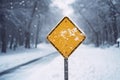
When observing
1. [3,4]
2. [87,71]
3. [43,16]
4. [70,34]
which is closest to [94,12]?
[43,16]

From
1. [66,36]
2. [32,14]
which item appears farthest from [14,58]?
[66,36]

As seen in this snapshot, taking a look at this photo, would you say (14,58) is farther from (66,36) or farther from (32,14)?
(66,36)

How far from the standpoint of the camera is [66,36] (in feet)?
20.8

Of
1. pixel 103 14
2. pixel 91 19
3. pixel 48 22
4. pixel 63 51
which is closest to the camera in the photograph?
pixel 63 51

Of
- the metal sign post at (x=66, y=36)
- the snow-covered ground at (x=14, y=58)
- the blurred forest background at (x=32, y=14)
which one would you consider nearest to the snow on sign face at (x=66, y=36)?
the metal sign post at (x=66, y=36)

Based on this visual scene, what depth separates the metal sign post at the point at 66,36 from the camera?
6.29m

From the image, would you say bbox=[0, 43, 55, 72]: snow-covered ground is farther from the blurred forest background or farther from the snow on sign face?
the snow on sign face

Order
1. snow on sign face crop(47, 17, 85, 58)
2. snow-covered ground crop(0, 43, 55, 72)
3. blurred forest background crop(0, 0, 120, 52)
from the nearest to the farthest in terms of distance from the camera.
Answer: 1. snow on sign face crop(47, 17, 85, 58)
2. snow-covered ground crop(0, 43, 55, 72)
3. blurred forest background crop(0, 0, 120, 52)

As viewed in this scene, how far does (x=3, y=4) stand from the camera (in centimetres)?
3819

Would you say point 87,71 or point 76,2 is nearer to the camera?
point 87,71

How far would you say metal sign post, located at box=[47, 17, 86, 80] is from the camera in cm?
629

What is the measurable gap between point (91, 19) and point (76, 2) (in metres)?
5.62

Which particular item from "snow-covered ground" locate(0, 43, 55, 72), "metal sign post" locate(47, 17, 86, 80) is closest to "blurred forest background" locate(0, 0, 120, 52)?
"snow-covered ground" locate(0, 43, 55, 72)

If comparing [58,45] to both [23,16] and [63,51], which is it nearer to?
[63,51]
